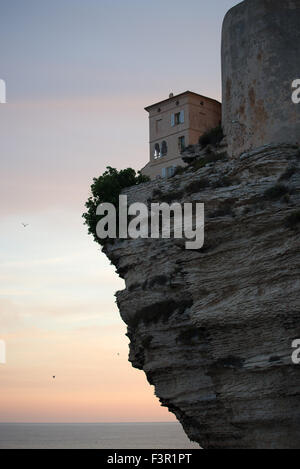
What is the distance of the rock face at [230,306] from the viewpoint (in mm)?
30859

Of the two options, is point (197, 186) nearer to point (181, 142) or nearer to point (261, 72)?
point (261, 72)

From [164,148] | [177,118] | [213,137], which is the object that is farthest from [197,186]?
[177,118]

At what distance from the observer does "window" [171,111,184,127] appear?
156ft

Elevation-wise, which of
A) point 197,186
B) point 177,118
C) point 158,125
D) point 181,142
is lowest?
point 197,186

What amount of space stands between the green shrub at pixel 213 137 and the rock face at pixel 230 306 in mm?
4531

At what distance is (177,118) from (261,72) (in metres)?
12.7

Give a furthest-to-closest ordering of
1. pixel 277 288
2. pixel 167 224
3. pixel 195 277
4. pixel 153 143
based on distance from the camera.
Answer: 1. pixel 153 143
2. pixel 167 224
3. pixel 195 277
4. pixel 277 288

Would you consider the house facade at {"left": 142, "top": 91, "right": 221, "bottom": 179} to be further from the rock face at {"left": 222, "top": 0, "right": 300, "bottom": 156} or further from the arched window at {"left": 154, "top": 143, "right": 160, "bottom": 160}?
the rock face at {"left": 222, "top": 0, "right": 300, "bottom": 156}

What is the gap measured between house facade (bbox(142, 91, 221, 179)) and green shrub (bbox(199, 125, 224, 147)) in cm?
512

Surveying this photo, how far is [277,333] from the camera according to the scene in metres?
30.9

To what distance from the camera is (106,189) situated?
39844 mm

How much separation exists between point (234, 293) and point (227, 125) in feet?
31.7
